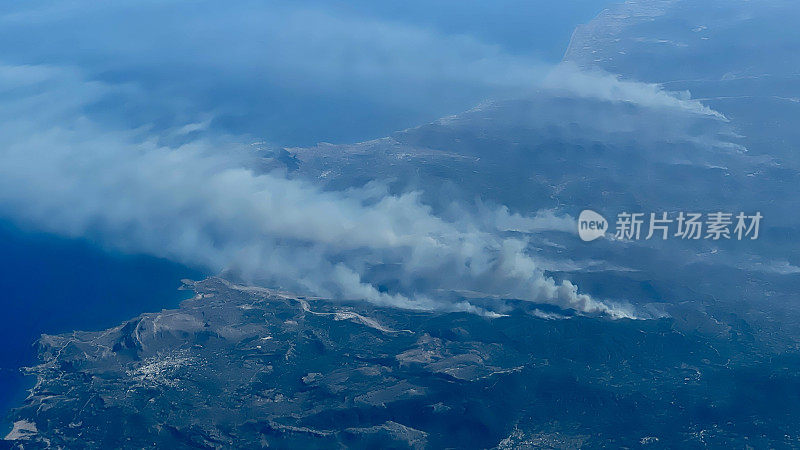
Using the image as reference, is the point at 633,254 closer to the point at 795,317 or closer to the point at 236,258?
the point at 795,317

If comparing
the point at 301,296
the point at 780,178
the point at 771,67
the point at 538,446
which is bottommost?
the point at 538,446

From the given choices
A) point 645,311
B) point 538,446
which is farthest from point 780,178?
point 538,446

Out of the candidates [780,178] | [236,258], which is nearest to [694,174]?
[780,178]

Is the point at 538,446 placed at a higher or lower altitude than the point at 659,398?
lower

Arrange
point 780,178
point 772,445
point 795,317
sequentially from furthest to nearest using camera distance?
point 780,178, point 795,317, point 772,445

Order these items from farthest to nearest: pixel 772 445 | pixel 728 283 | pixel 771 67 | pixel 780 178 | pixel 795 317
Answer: pixel 771 67, pixel 780 178, pixel 728 283, pixel 795 317, pixel 772 445

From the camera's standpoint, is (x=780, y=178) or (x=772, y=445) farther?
(x=780, y=178)

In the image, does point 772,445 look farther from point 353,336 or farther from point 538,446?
point 353,336

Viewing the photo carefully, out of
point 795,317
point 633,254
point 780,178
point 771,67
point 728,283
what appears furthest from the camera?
point 771,67

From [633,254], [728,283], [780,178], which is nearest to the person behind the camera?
[728,283]
